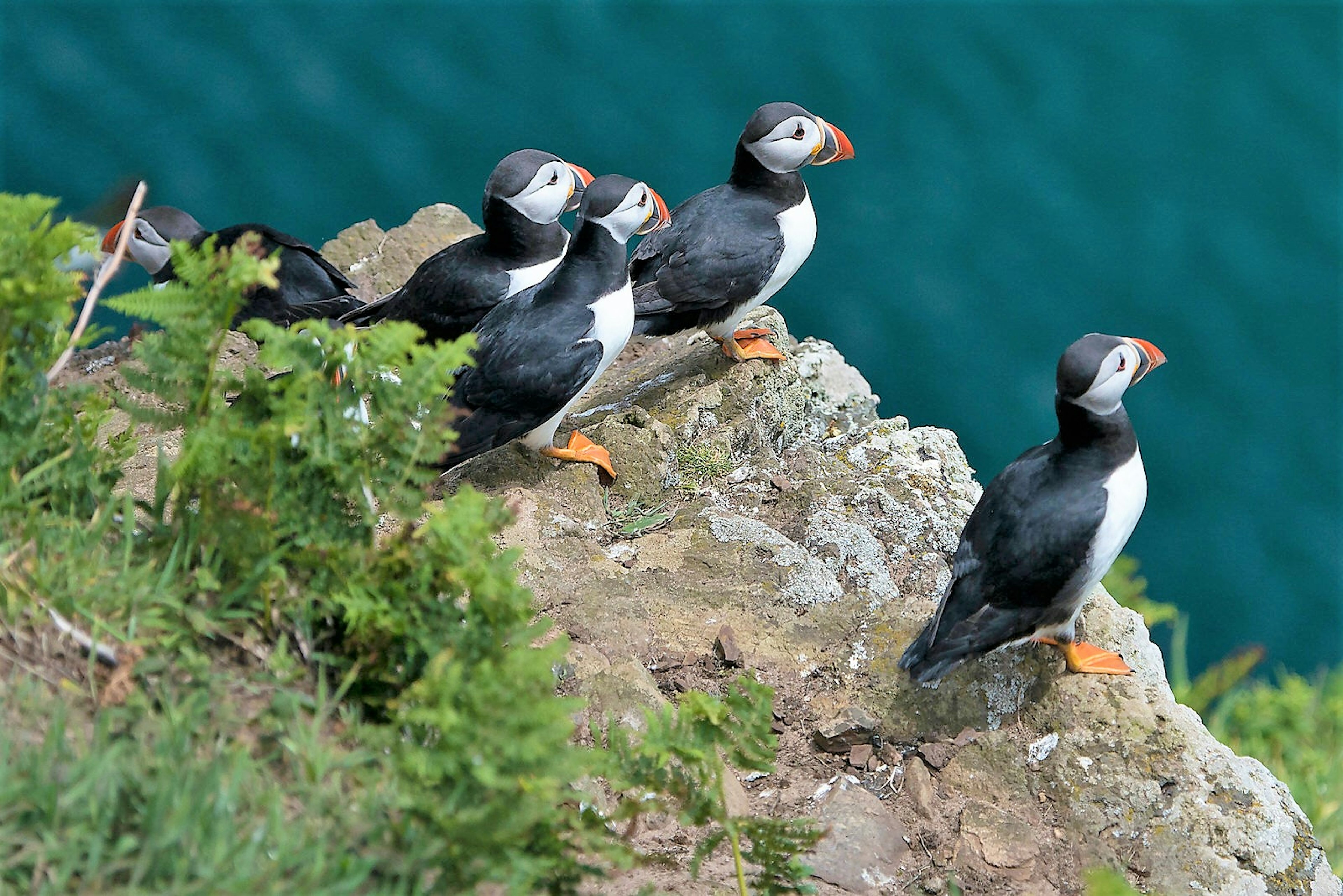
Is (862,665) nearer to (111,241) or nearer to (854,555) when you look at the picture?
(854,555)

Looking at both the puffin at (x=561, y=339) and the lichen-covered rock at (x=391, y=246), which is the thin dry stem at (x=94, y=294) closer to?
the puffin at (x=561, y=339)

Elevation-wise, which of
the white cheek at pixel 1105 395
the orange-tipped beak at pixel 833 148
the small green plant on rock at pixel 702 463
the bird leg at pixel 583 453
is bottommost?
the small green plant on rock at pixel 702 463

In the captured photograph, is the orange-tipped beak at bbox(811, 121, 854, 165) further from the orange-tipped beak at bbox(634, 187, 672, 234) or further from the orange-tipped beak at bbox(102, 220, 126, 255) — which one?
the orange-tipped beak at bbox(102, 220, 126, 255)

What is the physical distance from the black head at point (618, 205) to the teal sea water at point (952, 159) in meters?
4.08

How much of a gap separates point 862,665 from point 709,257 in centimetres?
193

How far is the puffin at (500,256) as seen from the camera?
192 inches

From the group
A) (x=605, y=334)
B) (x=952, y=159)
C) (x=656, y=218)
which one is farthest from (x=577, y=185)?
(x=952, y=159)

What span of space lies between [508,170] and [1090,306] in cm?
526

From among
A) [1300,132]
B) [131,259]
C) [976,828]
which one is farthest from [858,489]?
[1300,132]

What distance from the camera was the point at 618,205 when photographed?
443cm

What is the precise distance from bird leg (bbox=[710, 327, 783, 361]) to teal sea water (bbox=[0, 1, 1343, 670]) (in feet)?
11.0

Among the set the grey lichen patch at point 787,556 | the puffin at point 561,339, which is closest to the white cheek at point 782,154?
the puffin at point 561,339

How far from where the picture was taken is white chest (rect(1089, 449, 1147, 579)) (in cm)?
356

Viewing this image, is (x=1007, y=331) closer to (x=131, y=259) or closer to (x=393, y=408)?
(x=131, y=259)
